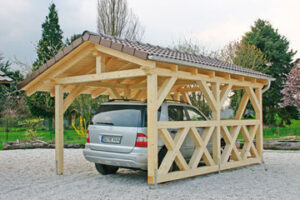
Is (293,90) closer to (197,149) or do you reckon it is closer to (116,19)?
(116,19)

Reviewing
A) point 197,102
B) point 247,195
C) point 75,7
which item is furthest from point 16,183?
point 197,102

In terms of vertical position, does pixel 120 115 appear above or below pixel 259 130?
above

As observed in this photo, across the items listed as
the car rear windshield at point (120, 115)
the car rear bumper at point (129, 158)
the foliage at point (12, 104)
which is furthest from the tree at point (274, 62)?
the car rear bumper at point (129, 158)

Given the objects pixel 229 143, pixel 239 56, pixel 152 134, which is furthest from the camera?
pixel 239 56

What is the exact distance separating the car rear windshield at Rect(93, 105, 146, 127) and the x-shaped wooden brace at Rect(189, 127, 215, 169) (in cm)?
136

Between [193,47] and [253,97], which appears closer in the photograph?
[253,97]

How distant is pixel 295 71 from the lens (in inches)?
944

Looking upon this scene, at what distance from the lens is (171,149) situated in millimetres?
7145

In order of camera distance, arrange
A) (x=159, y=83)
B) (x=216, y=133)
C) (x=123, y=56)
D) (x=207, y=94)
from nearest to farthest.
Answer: (x=123, y=56) → (x=207, y=94) → (x=216, y=133) → (x=159, y=83)

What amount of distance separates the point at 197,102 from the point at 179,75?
1090 centimetres

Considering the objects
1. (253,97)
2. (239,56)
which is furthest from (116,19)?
(253,97)

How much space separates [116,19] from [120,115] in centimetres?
1710

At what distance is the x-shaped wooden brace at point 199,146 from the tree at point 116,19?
16.1 meters

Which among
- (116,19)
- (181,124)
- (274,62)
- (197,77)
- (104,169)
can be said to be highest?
(116,19)
